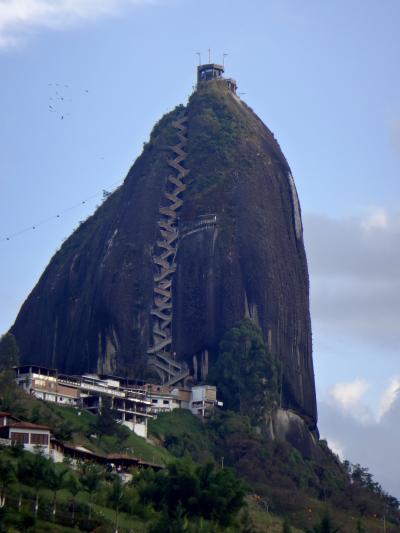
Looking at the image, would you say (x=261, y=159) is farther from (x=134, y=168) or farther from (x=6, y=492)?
(x=6, y=492)

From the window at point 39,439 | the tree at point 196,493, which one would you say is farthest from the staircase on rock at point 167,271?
the tree at point 196,493

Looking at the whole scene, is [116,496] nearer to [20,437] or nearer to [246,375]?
[20,437]

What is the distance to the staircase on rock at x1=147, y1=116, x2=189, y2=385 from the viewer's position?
143 metres

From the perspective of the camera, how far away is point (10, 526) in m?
84.6

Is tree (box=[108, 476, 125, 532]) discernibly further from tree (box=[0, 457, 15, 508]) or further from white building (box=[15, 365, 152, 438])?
white building (box=[15, 365, 152, 438])

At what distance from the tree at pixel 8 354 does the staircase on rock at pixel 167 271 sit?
49.7 feet

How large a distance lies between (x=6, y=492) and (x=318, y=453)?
5530 cm

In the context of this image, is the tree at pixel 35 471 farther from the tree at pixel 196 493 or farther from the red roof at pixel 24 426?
the red roof at pixel 24 426

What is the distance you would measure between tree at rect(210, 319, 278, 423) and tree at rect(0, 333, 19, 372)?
16.7 m

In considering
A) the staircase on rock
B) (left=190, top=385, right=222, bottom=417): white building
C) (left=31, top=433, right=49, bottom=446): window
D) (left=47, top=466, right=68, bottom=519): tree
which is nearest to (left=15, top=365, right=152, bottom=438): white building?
(left=190, top=385, right=222, bottom=417): white building

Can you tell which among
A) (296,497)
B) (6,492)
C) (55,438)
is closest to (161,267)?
(296,497)

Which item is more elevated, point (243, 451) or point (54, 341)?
point (54, 341)

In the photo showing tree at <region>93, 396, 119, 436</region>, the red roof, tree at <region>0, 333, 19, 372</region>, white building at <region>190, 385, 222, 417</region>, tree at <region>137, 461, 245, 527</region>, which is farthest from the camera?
white building at <region>190, 385, 222, 417</region>

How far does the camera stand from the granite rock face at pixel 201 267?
145125mm
